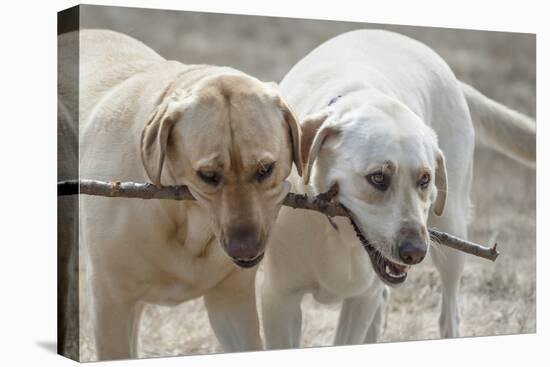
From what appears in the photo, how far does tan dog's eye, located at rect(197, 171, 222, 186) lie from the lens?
373 centimetres

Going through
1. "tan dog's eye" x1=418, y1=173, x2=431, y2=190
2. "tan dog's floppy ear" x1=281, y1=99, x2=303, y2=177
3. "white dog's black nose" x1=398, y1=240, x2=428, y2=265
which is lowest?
"white dog's black nose" x1=398, y1=240, x2=428, y2=265

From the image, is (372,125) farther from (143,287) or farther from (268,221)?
(143,287)

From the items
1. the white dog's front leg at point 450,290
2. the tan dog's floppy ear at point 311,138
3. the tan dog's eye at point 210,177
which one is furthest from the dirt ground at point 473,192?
the tan dog's eye at point 210,177

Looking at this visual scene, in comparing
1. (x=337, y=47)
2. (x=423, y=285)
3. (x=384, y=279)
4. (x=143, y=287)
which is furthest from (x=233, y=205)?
(x=423, y=285)

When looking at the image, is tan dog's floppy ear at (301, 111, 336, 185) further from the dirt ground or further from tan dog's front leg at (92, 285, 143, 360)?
tan dog's front leg at (92, 285, 143, 360)

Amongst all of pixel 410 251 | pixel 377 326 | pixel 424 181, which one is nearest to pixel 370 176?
pixel 424 181

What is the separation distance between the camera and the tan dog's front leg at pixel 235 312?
4.07 meters

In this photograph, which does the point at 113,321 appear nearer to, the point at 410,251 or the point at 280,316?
the point at 280,316

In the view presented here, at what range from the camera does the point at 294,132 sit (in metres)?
3.97

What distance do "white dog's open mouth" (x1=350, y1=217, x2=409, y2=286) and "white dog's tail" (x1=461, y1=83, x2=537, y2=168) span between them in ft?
3.93

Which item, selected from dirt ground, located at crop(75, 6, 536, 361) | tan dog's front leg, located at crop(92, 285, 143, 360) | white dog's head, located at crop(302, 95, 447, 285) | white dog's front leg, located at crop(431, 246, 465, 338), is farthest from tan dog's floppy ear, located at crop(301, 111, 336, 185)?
white dog's front leg, located at crop(431, 246, 465, 338)

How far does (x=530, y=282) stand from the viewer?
5.23 m

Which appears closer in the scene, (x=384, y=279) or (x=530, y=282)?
(x=384, y=279)

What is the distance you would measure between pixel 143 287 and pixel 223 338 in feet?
1.67
